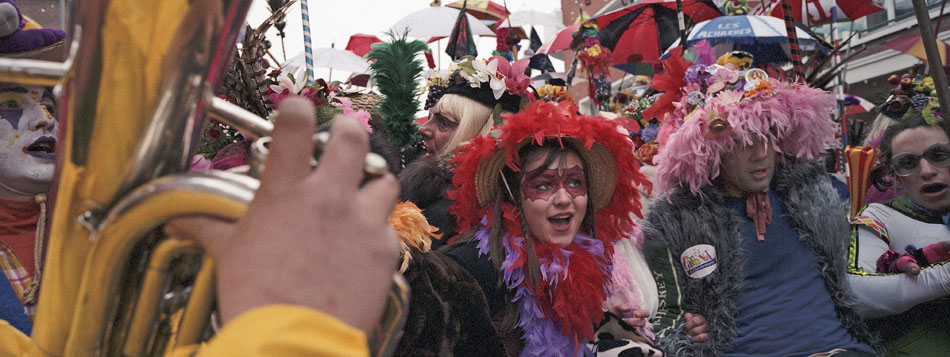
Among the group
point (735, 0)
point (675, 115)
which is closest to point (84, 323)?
point (675, 115)

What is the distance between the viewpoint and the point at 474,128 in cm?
328

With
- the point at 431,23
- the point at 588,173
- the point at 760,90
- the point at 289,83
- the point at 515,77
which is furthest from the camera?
the point at 431,23

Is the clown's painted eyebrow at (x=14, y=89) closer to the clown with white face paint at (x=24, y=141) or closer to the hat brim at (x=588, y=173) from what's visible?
the clown with white face paint at (x=24, y=141)

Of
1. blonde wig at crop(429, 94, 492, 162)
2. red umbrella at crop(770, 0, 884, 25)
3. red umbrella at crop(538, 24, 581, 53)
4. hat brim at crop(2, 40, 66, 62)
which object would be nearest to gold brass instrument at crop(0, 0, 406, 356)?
hat brim at crop(2, 40, 66, 62)

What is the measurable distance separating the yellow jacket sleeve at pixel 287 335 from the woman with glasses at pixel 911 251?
9.02 feet

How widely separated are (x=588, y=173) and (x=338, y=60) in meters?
6.17

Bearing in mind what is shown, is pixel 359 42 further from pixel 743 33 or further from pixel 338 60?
pixel 743 33

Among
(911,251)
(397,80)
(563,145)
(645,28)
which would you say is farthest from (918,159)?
(645,28)

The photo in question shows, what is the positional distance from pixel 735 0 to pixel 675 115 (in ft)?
10.8

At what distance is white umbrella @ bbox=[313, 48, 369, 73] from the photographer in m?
8.13

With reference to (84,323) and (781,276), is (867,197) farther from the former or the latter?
(84,323)

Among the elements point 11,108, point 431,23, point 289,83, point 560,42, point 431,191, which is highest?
point 560,42

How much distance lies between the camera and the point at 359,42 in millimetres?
9617

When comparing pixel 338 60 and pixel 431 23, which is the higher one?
pixel 431 23
